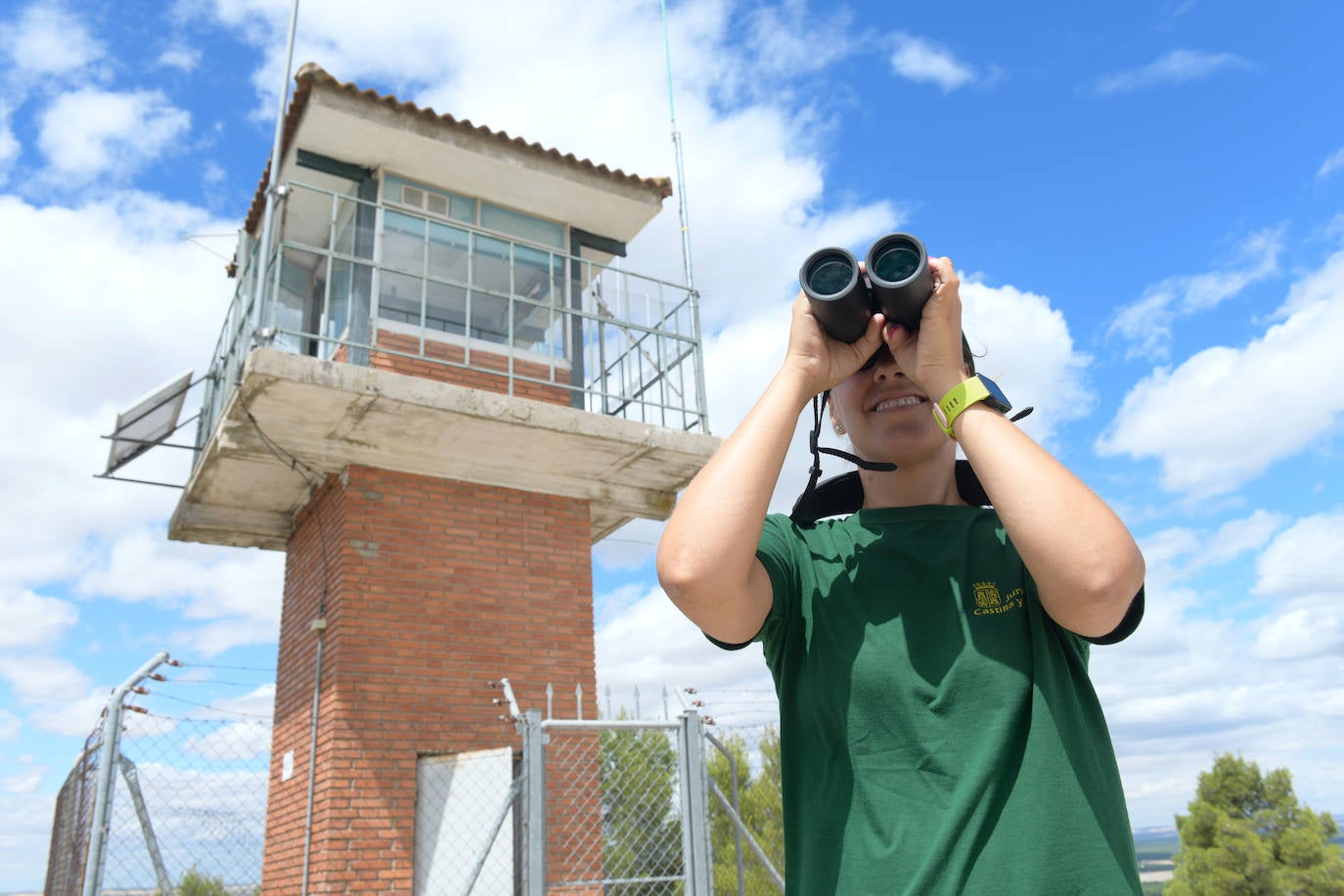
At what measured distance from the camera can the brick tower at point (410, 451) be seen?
6.47m

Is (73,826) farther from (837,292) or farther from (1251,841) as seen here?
(1251,841)

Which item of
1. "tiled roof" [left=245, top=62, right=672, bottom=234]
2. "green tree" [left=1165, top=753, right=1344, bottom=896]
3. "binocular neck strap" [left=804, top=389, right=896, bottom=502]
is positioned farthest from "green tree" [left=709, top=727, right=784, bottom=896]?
"binocular neck strap" [left=804, top=389, right=896, bottom=502]

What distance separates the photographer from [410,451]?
7066 millimetres

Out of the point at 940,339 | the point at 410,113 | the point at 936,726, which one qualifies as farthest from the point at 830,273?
the point at 410,113

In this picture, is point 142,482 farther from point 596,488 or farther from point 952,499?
point 952,499

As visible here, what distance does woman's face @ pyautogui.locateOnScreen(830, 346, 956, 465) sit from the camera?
4.70 ft

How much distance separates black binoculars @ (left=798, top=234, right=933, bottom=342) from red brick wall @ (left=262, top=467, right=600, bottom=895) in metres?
5.97

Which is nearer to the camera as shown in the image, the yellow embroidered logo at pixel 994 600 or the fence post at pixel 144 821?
the yellow embroidered logo at pixel 994 600

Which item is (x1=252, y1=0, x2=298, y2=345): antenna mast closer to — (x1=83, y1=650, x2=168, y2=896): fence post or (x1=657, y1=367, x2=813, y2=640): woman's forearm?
(x1=83, y1=650, x2=168, y2=896): fence post

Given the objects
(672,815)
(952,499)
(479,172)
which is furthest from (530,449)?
(952,499)

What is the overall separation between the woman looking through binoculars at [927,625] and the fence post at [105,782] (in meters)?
3.93

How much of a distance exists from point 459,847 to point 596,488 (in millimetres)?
2865

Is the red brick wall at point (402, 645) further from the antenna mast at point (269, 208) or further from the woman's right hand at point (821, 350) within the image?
the woman's right hand at point (821, 350)

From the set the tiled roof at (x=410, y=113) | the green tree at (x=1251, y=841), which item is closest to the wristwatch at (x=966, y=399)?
the tiled roof at (x=410, y=113)
